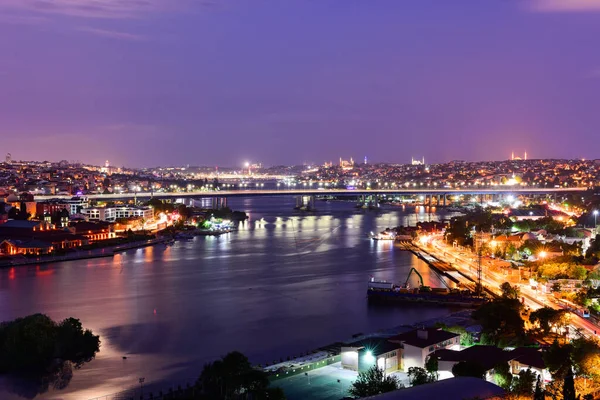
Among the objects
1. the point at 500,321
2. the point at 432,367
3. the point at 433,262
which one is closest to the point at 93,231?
the point at 433,262

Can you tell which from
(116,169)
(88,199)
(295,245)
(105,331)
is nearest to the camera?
(105,331)

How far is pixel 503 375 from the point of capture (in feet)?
11.8

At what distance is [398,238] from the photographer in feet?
41.3

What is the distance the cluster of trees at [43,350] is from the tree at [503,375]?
247 cm

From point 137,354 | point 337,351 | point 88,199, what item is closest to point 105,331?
point 137,354

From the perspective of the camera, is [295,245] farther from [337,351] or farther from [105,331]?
[337,351]

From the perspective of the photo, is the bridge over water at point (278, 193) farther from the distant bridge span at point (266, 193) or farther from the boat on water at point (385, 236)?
the boat on water at point (385, 236)

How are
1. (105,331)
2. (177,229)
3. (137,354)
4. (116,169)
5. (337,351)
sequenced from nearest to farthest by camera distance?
1. (337,351)
2. (137,354)
3. (105,331)
4. (177,229)
5. (116,169)

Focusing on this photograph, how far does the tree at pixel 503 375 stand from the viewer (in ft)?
11.7

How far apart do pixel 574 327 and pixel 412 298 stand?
2034 millimetres

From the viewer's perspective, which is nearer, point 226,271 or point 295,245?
point 226,271

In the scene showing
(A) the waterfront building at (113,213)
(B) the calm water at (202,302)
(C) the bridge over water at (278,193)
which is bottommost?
(B) the calm water at (202,302)

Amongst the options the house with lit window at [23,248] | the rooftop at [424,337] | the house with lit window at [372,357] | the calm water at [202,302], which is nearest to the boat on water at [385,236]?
the calm water at [202,302]

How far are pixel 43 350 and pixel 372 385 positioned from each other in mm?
2291
